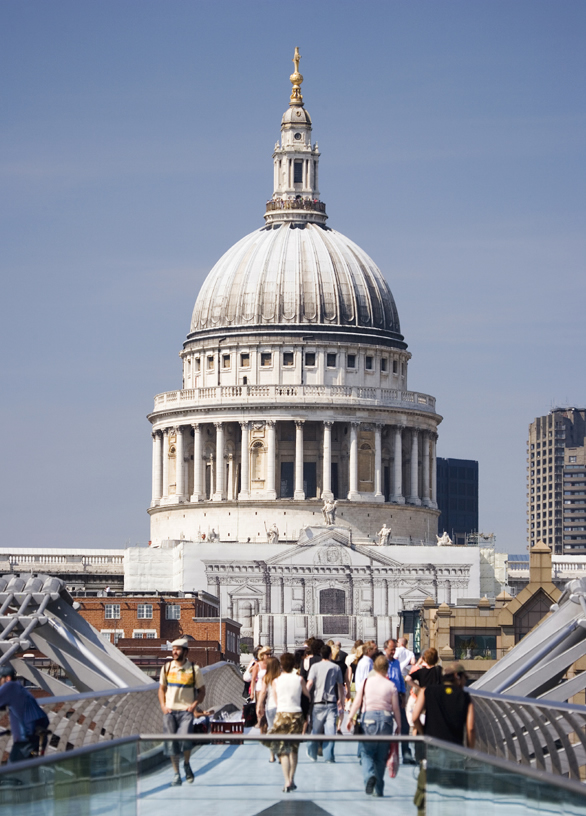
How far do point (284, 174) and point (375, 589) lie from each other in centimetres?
4085

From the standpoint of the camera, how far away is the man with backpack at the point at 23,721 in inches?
776

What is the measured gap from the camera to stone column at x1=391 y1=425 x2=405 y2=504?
136625mm

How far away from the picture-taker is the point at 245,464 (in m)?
135

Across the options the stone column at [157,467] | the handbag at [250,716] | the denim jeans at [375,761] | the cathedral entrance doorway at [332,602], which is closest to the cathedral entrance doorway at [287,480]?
the stone column at [157,467]

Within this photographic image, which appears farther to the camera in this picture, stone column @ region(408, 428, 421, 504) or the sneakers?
stone column @ region(408, 428, 421, 504)

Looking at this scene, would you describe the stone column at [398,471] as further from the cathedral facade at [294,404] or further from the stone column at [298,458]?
the stone column at [298,458]

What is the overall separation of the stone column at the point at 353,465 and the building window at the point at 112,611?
36.6 metres

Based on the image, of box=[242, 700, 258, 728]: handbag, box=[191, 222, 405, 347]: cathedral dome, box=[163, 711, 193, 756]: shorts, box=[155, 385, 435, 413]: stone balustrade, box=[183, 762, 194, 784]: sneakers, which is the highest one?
box=[191, 222, 405, 347]: cathedral dome

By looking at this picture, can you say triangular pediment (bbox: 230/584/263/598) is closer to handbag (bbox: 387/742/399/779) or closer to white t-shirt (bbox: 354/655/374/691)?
white t-shirt (bbox: 354/655/374/691)

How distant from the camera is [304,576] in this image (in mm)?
117812

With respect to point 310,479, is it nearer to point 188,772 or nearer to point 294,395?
point 294,395

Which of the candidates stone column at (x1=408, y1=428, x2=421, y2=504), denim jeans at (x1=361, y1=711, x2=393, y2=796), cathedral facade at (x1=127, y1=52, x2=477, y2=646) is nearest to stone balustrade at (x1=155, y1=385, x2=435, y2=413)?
cathedral facade at (x1=127, y1=52, x2=477, y2=646)

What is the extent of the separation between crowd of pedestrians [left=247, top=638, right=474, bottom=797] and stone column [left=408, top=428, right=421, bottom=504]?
10654 cm

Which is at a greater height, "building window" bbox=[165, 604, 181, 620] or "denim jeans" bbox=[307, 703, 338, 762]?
"building window" bbox=[165, 604, 181, 620]
